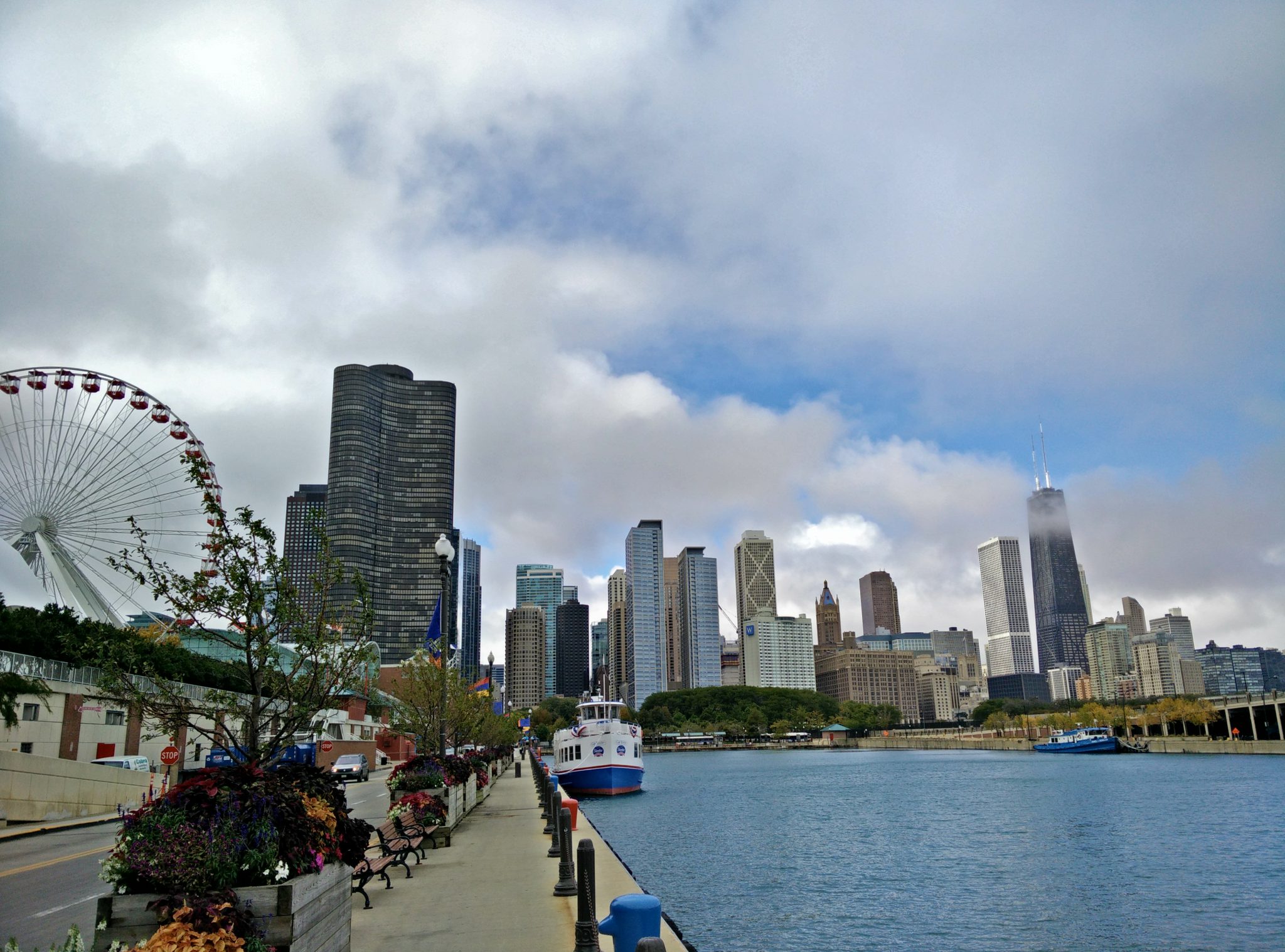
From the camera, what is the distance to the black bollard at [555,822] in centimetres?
1936

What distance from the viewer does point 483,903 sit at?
1426 cm

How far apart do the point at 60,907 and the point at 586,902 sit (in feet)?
35.2

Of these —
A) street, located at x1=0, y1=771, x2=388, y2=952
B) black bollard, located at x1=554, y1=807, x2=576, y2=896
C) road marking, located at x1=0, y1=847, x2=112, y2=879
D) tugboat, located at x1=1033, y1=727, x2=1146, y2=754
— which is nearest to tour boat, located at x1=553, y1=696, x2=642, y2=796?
street, located at x1=0, y1=771, x2=388, y2=952

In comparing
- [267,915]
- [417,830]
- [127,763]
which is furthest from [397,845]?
[127,763]

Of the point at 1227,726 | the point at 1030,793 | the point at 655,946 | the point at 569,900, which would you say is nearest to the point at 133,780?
the point at 569,900

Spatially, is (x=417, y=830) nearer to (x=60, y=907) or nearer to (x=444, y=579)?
(x=60, y=907)

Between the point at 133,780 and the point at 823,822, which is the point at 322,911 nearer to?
the point at 133,780

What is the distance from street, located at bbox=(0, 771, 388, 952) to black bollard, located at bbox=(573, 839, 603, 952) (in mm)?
6736

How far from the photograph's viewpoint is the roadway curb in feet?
89.4

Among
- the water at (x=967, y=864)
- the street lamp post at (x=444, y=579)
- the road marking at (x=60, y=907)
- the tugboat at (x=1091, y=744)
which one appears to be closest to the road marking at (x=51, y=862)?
the road marking at (x=60, y=907)

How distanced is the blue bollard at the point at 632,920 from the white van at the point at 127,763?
35.1 metres

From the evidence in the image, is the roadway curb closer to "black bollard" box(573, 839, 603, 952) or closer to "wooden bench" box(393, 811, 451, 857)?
"wooden bench" box(393, 811, 451, 857)

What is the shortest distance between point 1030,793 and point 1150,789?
334 inches

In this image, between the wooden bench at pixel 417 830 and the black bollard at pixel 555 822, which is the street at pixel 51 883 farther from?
the black bollard at pixel 555 822
